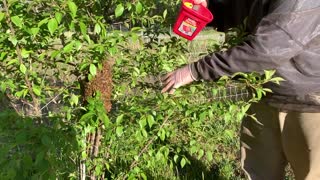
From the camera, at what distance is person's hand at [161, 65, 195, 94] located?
73.4 inches

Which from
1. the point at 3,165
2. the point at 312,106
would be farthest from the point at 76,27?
the point at 312,106

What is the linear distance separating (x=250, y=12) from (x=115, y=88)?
751 mm

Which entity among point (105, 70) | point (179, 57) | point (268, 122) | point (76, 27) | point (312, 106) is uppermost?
point (76, 27)

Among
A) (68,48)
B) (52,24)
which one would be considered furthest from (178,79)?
(52,24)

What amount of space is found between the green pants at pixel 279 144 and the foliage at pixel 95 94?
1.02 ft

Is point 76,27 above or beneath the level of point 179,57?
above

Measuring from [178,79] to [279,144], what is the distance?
1033 mm

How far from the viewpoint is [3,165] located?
5.08 feet

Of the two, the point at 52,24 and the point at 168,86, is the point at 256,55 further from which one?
the point at 52,24

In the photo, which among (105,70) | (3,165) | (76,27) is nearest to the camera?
(3,165)

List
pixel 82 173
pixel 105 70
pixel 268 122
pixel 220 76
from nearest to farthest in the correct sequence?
pixel 220 76, pixel 105 70, pixel 82 173, pixel 268 122

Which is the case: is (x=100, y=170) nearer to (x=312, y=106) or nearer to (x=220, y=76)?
(x=220, y=76)

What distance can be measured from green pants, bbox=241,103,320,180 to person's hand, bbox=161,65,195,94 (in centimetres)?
70

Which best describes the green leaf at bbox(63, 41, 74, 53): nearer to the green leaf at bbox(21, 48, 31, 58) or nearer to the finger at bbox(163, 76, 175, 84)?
the green leaf at bbox(21, 48, 31, 58)
